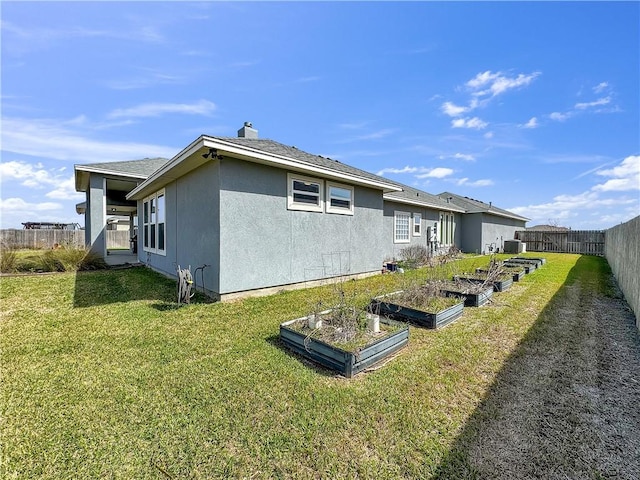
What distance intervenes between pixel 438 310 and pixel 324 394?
3.14m

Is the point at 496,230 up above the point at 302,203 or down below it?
below

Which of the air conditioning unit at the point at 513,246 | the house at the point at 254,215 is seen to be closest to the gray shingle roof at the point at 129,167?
the house at the point at 254,215

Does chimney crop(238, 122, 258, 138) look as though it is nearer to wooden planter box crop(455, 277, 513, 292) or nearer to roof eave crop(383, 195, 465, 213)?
roof eave crop(383, 195, 465, 213)

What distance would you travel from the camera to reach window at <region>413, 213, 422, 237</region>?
1535cm

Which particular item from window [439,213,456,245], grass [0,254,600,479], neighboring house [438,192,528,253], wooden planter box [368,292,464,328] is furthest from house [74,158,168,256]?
neighboring house [438,192,528,253]

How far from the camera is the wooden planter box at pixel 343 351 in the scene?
3307 millimetres

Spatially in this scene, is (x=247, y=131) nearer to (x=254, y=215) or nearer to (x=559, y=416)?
(x=254, y=215)

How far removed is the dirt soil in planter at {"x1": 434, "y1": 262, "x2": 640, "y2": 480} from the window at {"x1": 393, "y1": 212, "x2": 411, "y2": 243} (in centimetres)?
951

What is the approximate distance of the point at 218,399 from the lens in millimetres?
2811

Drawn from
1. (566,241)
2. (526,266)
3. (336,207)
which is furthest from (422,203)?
(566,241)

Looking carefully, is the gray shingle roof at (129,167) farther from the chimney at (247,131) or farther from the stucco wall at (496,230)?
the stucco wall at (496,230)

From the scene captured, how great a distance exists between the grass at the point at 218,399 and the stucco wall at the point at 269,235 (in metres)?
1.54

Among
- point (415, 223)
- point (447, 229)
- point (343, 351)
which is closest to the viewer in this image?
point (343, 351)

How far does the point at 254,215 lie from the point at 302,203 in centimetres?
154
